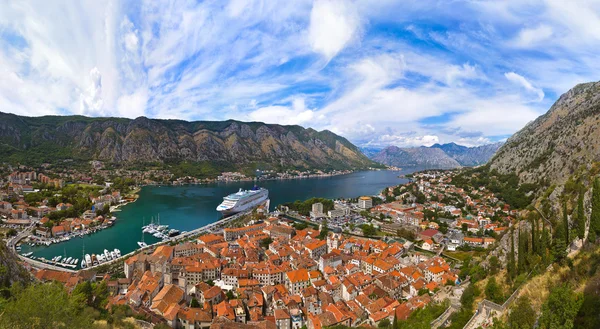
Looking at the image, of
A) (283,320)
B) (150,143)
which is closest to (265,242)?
(283,320)

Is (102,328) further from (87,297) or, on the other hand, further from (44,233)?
(44,233)

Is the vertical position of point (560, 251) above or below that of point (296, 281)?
above

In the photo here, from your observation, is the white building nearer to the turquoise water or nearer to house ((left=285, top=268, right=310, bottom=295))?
the turquoise water

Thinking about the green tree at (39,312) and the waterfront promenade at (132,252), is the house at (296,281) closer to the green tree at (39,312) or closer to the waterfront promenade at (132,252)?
the green tree at (39,312)

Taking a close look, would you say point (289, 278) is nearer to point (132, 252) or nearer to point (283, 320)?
point (283, 320)

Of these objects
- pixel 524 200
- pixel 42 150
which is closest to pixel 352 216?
pixel 524 200

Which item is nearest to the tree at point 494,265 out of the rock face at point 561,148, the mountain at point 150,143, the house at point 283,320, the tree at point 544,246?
the tree at point 544,246
